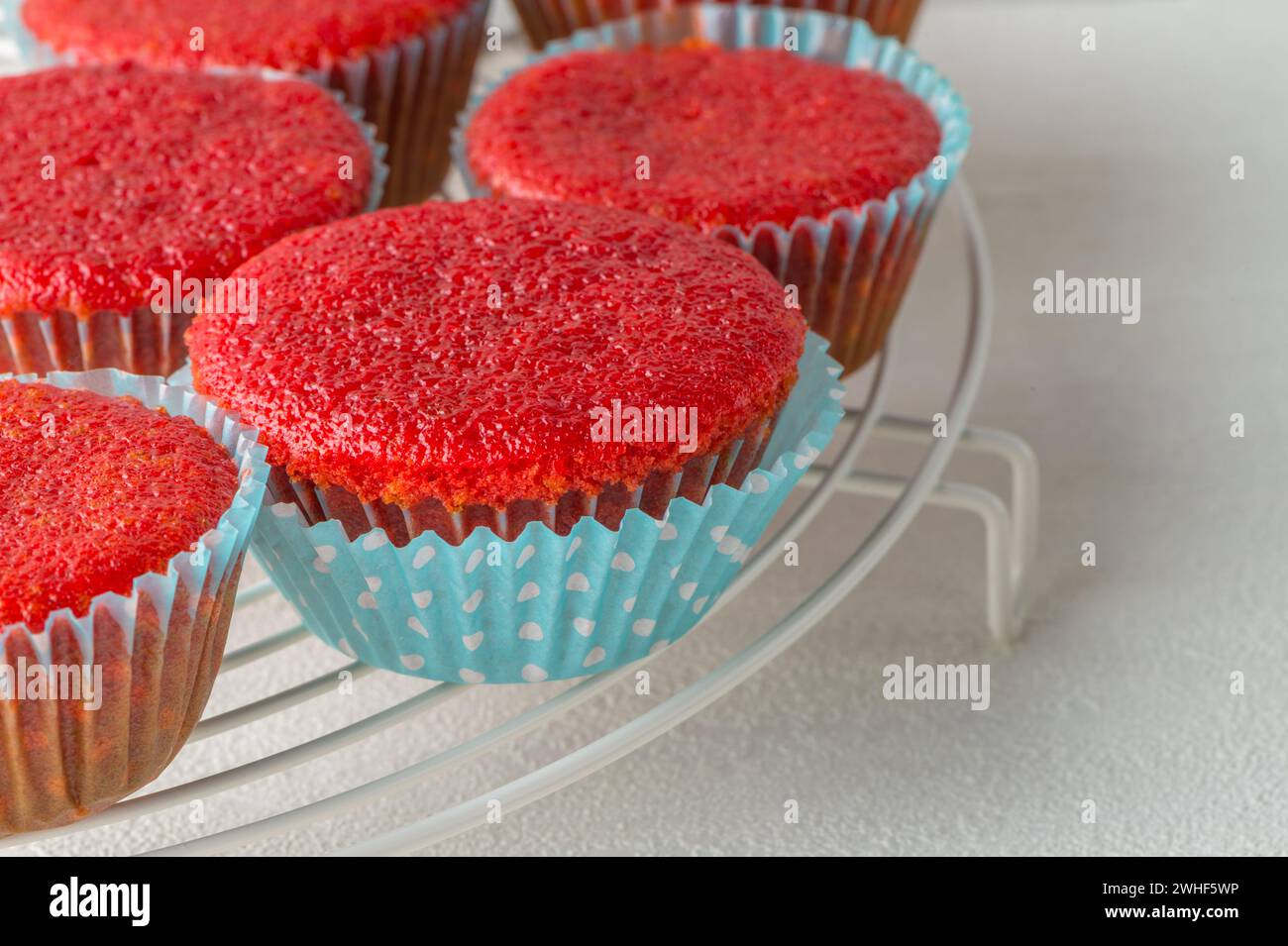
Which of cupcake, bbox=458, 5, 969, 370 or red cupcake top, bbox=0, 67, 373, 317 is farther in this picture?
cupcake, bbox=458, 5, 969, 370

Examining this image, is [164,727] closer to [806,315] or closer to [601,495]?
[601,495]

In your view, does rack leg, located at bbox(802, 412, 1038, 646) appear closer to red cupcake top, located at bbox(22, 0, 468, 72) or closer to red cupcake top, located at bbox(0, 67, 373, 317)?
red cupcake top, located at bbox(0, 67, 373, 317)

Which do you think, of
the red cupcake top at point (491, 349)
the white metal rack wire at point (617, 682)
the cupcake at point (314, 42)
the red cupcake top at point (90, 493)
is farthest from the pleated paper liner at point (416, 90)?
the red cupcake top at point (90, 493)

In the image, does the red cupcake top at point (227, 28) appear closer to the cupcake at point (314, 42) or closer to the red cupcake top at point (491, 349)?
the cupcake at point (314, 42)

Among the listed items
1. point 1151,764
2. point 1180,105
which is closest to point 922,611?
point 1151,764

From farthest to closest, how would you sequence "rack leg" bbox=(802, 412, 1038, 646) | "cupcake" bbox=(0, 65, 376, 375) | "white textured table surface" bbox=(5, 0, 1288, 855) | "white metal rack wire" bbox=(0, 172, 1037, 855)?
"rack leg" bbox=(802, 412, 1038, 646)
"white textured table surface" bbox=(5, 0, 1288, 855)
"cupcake" bbox=(0, 65, 376, 375)
"white metal rack wire" bbox=(0, 172, 1037, 855)

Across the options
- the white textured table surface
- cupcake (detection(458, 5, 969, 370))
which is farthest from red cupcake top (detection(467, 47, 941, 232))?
the white textured table surface
